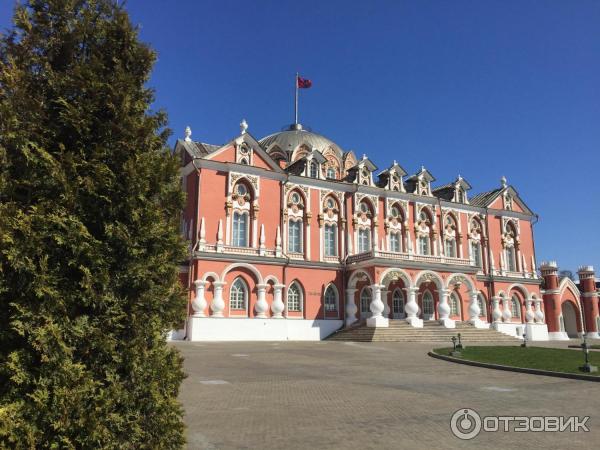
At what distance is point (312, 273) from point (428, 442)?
2837cm

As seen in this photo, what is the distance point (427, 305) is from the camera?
3912 cm

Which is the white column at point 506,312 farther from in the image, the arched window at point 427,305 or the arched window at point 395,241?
the arched window at point 395,241

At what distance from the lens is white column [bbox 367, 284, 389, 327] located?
31812mm

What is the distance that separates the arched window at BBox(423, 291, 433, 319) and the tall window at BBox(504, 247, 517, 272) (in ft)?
36.6

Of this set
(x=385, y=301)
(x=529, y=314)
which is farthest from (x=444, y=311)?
(x=529, y=314)

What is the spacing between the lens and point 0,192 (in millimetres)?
5023

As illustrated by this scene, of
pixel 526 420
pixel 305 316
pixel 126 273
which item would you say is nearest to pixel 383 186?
pixel 305 316

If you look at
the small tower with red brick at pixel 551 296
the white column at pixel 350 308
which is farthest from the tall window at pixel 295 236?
the small tower with red brick at pixel 551 296

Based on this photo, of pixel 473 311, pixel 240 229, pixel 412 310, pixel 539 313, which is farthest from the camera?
pixel 539 313

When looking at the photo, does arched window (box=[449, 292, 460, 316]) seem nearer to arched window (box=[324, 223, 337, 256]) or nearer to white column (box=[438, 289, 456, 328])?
white column (box=[438, 289, 456, 328])

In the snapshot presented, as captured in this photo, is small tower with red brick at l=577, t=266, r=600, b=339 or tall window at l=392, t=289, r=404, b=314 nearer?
tall window at l=392, t=289, r=404, b=314

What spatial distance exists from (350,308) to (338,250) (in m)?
4.65

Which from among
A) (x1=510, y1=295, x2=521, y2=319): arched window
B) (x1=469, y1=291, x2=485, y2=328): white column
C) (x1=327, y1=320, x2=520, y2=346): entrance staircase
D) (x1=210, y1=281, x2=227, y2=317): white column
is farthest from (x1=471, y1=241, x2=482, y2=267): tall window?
(x1=210, y1=281, x2=227, y2=317): white column

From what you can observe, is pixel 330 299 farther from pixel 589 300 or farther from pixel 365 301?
pixel 589 300
